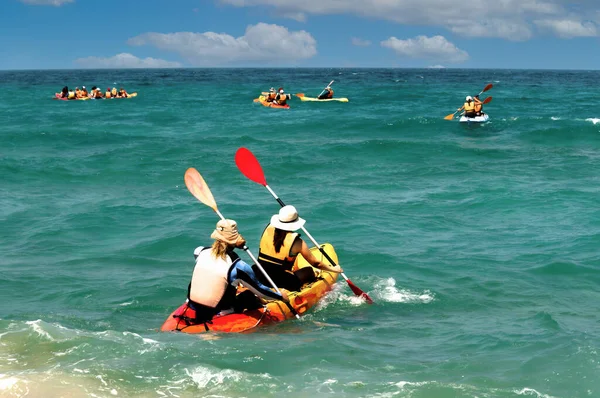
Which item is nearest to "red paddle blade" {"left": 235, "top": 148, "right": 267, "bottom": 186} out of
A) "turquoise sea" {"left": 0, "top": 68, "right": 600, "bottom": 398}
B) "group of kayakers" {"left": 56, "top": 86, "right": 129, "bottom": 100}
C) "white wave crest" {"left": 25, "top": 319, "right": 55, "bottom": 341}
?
"turquoise sea" {"left": 0, "top": 68, "right": 600, "bottom": 398}

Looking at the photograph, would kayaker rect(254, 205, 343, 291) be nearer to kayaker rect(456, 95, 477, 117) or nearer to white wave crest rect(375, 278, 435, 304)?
white wave crest rect(375, 278, 435, 304)

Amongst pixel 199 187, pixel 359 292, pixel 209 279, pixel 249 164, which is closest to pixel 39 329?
pixel 209 279

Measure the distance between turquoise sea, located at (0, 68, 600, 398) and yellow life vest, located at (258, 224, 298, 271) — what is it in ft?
2.72

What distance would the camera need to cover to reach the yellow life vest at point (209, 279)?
711cm

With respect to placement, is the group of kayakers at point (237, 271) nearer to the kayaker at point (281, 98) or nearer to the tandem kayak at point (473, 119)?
the tandem kayak at point (473, 119)

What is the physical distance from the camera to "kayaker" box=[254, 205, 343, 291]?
7.86 metres

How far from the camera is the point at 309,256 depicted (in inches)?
324

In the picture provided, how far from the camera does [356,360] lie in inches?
271

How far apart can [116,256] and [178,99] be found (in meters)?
41.5

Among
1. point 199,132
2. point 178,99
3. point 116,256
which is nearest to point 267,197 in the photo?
point 116,256

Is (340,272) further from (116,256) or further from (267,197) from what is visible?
(267,197)

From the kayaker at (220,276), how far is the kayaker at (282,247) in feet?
2.10

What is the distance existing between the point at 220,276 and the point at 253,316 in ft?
2.87

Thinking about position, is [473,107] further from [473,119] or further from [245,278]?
[245,278]
